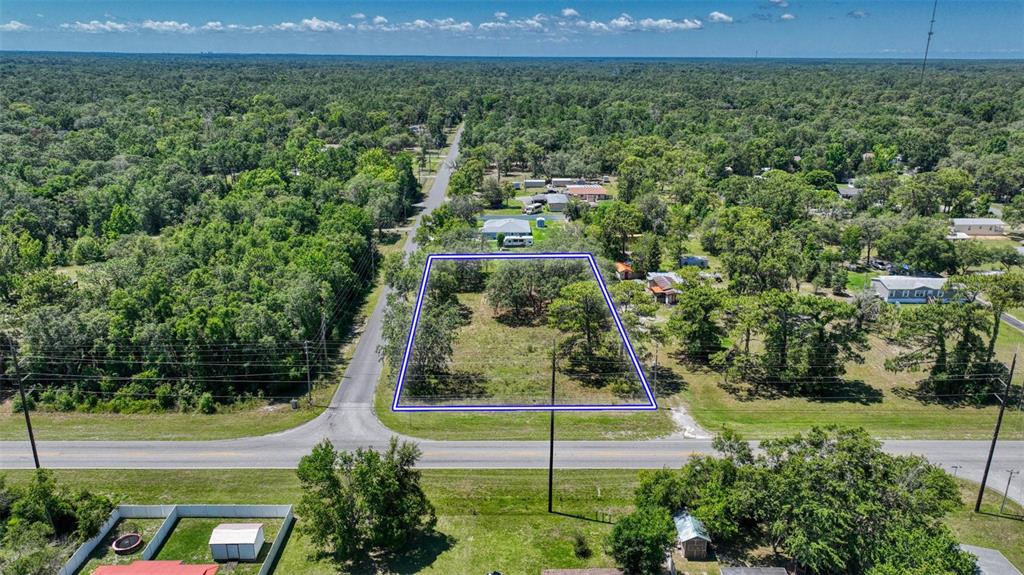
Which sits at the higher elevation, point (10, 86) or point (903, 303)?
point (10, 86)

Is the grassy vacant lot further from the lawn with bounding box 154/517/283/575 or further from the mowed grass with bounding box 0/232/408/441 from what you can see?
the mowed grass with bounding box 0/232/408/441

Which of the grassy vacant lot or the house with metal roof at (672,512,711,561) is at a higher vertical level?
the house with metal roof at (672,512,711,561)

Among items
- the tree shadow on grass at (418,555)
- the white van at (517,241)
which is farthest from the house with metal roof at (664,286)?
the tree shadow on grass at (418,555)

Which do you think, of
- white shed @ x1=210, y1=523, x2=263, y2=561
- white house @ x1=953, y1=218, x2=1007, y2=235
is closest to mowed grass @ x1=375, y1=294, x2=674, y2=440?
white shed @ x1=210, y1=523, x2=263, y2=561

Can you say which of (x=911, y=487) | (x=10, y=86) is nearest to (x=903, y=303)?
(x=911, y=487)

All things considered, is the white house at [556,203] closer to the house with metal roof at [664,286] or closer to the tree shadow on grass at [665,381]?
the house with metal roof at [664,286]

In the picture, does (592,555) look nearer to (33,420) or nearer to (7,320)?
(33,420)

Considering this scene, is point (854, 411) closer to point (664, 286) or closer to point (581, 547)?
point (664, 286)
